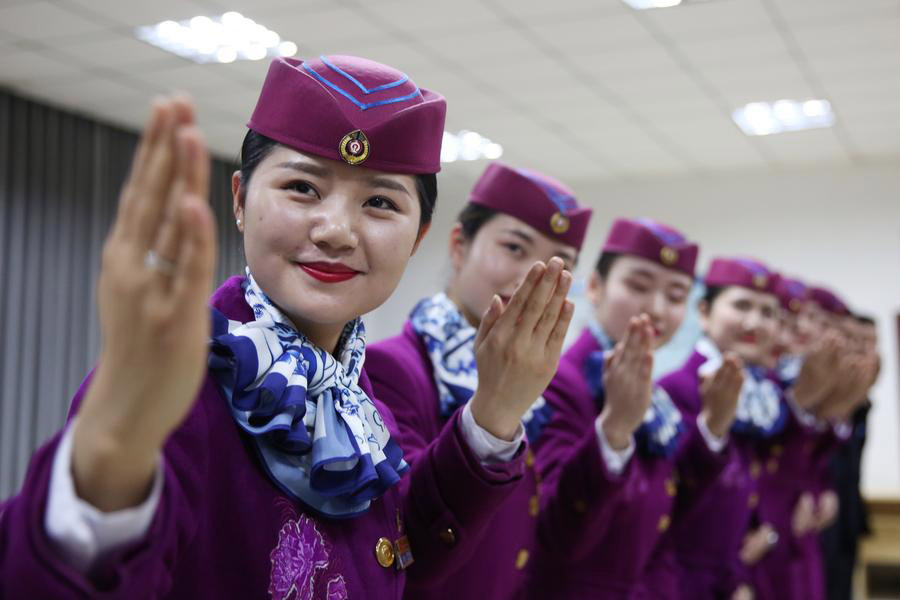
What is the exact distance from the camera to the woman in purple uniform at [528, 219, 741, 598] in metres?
2.19

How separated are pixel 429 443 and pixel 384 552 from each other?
1.58ft

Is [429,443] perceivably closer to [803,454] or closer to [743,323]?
[743,323]

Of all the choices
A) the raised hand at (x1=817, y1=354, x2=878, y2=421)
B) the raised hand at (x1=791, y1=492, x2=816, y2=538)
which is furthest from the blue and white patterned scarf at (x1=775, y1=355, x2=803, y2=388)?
the raised hand at (x1=791, y1=492, x2=816, y2=538)

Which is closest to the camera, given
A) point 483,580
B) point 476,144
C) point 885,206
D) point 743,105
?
point 483,580

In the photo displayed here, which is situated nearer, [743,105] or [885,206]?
[743,105]

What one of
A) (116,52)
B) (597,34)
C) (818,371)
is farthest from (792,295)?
(116,52)

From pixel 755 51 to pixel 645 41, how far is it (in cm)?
60

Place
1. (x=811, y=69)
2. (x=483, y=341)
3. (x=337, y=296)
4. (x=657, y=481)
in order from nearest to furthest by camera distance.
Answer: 1. (x=337, y=296)
2. (x=483, y=341)
3. (x=657, y=481)
4. (x=811, y=69)

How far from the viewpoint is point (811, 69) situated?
17.6ft

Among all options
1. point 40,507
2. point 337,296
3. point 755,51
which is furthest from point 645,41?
point 40,507

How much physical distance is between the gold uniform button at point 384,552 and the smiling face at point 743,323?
2.59 metres

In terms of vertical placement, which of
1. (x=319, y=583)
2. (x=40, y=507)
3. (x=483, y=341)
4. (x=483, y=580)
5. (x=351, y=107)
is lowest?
(x=483, y=580)

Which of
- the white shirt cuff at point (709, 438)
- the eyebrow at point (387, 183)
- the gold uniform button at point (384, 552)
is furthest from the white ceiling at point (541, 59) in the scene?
the gold uniform button at point (384, 552)

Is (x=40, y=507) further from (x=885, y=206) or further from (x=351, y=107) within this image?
(x=885, y=206)
